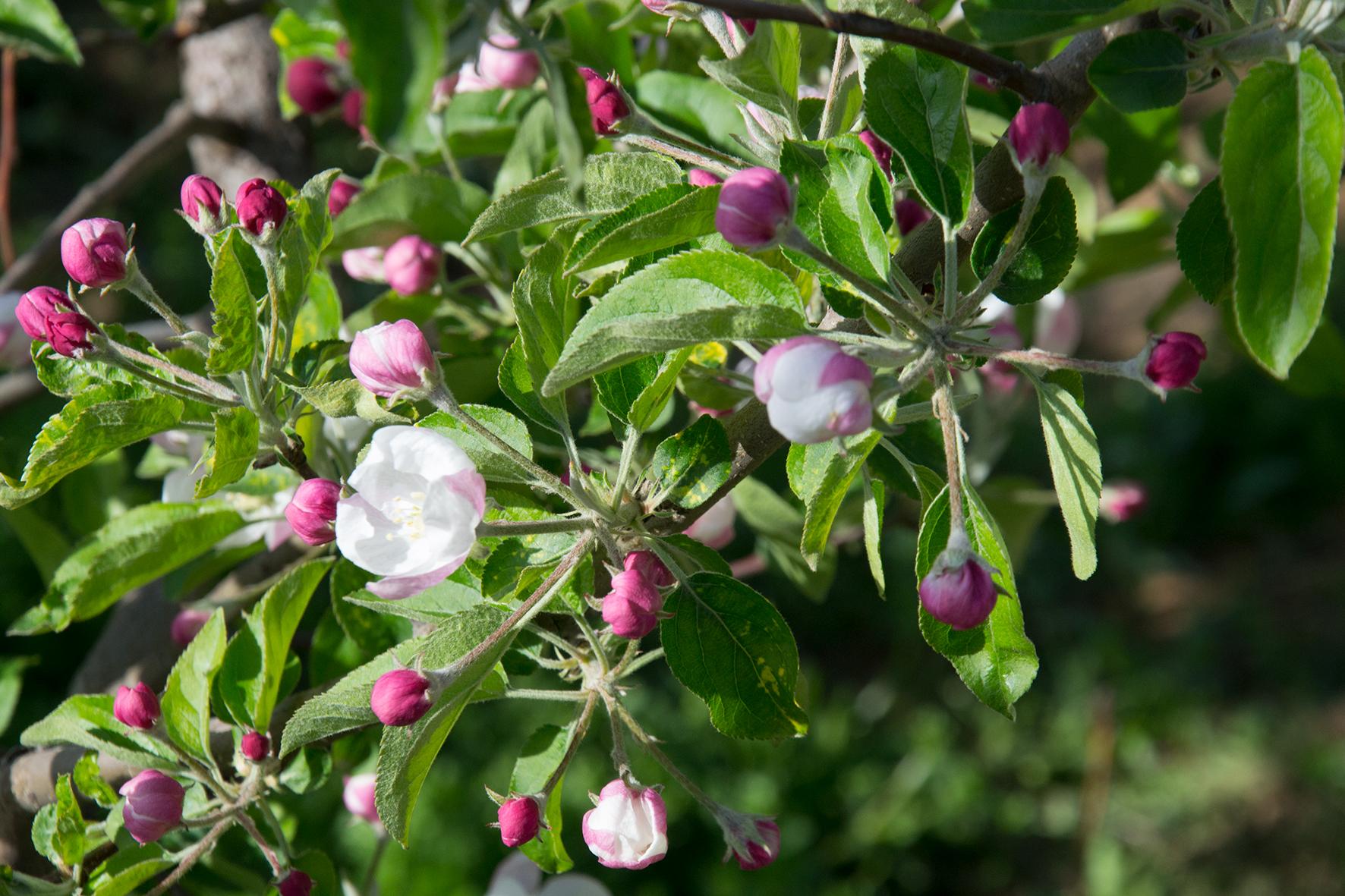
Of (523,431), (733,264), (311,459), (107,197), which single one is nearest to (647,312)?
(733,264)

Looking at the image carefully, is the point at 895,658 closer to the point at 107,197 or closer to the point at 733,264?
the point at 107,197

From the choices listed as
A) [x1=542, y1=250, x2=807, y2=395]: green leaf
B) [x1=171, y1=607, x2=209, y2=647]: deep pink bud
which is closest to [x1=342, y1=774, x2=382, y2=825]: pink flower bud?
[x1=171, y1=607, x2=209, y2=647]: deep pink bud

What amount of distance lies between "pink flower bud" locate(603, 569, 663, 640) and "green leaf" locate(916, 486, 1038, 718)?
172 mm

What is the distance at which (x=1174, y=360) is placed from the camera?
0.67 metres

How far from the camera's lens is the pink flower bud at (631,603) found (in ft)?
2.40

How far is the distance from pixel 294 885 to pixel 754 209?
660 mm

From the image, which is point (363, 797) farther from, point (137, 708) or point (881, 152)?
point (881, 152)

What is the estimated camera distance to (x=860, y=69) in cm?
76

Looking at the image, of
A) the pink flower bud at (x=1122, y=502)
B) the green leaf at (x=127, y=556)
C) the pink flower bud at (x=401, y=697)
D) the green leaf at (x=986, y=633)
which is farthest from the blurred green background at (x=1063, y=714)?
the pink flower bud at (x=401, y=697)

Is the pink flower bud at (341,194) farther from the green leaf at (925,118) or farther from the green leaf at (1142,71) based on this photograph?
the green leaf at (1142,71)

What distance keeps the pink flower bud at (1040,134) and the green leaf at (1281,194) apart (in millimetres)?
91

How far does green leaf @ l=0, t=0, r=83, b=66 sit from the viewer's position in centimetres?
116

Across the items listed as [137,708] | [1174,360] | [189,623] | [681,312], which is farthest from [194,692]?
[1174,360]

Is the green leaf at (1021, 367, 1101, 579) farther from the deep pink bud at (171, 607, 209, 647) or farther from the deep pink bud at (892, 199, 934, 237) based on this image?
the deep pink bud at (171, 607, 209, 647)
